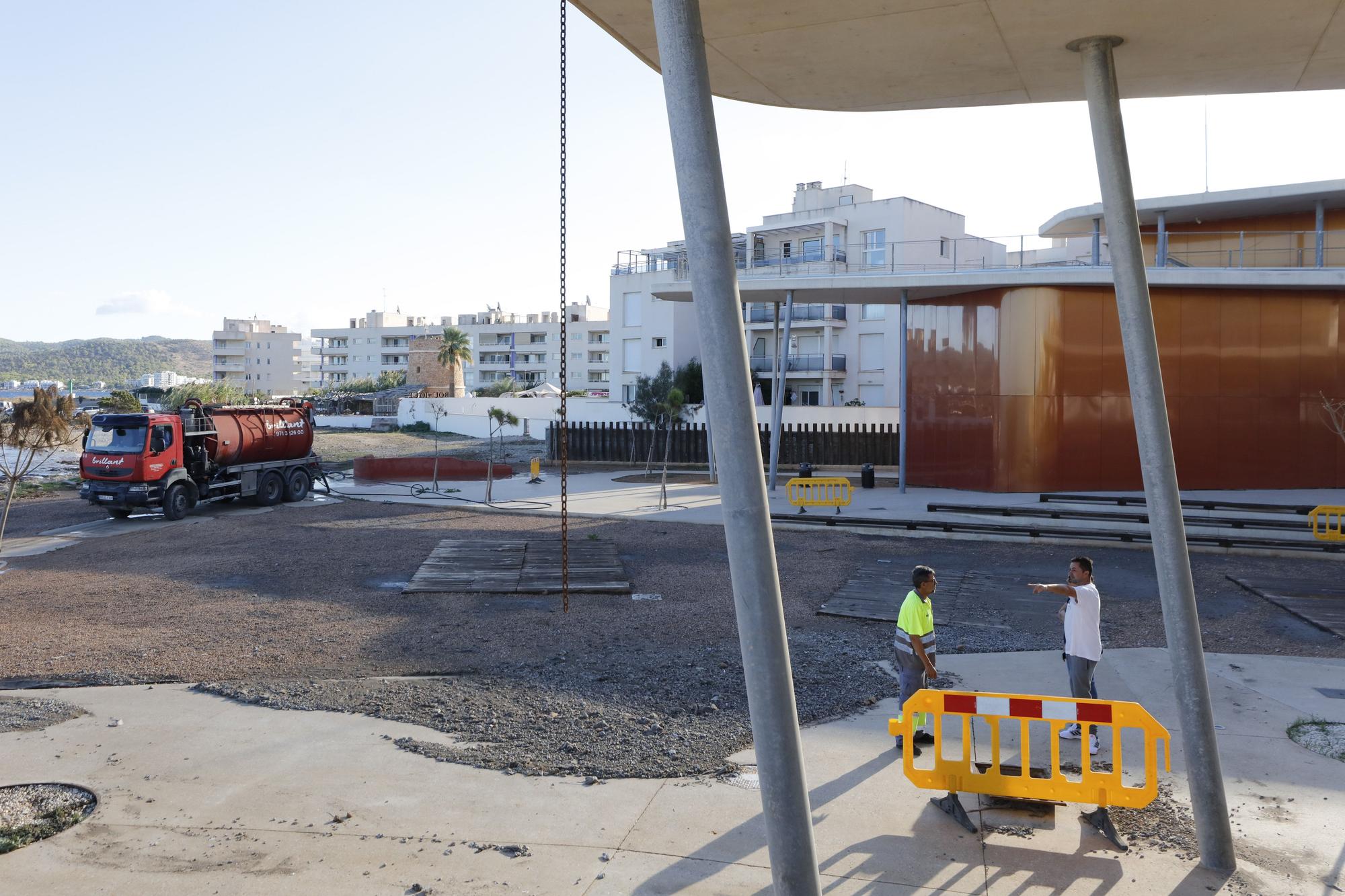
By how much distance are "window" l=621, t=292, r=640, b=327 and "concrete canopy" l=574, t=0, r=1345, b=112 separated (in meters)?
54.9

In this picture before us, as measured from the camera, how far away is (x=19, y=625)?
13180 mm

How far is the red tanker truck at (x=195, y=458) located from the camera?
24.1 meters

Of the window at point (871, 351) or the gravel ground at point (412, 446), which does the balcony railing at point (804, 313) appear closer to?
the window at point (871, 351)

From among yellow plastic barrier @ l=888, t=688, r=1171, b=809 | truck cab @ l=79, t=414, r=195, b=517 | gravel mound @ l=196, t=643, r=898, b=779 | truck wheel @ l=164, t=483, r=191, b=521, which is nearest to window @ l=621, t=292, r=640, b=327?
truck wheel @ l=164, t=483, r=191, b=521

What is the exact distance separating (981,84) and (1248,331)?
24123mm

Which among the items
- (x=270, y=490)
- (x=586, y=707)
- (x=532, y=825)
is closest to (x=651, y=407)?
(x=270, y=490)

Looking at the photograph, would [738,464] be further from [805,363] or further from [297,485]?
[805,363]

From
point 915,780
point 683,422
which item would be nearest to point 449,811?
point 915,780

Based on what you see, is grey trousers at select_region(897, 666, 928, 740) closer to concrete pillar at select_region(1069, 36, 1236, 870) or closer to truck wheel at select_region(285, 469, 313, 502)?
concrete pillar at select_region(1069, 36, 1236, 870)

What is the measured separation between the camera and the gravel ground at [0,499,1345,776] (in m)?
9.11

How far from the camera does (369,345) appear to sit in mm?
129875

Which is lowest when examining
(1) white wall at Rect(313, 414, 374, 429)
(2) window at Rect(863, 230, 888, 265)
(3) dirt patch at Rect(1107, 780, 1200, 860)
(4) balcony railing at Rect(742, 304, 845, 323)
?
(3) dirt patch at Rect(1107, 780, 1200, 860)

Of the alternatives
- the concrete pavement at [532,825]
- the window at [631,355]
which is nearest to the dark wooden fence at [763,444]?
the window at [631,355]

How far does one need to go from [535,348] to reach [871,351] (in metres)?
68.5
